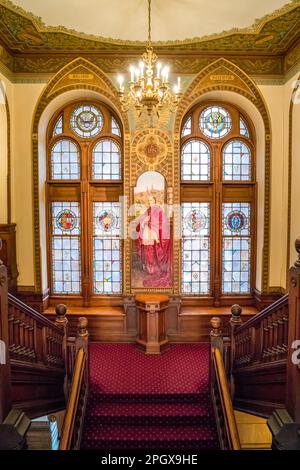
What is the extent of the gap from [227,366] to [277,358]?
1668 millimetres

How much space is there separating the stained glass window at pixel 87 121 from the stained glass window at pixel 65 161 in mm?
354

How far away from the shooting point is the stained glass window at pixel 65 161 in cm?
851

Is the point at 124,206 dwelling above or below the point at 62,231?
above

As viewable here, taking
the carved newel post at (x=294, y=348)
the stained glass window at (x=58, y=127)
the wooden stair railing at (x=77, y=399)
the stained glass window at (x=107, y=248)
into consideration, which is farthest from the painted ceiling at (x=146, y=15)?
the wooden stair railing at (x=77, y=399)

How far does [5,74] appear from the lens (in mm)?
7395

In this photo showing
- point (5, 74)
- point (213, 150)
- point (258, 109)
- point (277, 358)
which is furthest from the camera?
point (213, 150)

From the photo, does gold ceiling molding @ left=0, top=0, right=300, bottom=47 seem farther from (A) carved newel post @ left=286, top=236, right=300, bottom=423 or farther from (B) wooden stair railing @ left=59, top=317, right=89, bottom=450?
(B) wooden stair railing @ left=59, top=317, right=89, bottom=450

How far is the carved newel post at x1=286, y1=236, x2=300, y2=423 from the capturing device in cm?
348

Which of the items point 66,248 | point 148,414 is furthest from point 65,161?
point 148,414

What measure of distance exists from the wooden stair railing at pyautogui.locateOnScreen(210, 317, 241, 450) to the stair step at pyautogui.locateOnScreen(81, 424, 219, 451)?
221mm

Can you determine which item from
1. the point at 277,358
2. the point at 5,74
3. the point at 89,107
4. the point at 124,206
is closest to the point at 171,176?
the point at 124,206

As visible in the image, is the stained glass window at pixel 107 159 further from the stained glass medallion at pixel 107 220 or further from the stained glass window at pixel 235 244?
the stained glass window at pixel 235 244

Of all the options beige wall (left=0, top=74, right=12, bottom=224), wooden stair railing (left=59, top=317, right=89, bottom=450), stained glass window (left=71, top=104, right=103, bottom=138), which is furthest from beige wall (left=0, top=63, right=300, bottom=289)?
wooden stair railing (left=59, top=317, right=89, bottom=450)

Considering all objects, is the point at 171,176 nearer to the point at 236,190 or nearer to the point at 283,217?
the point at 236,190
